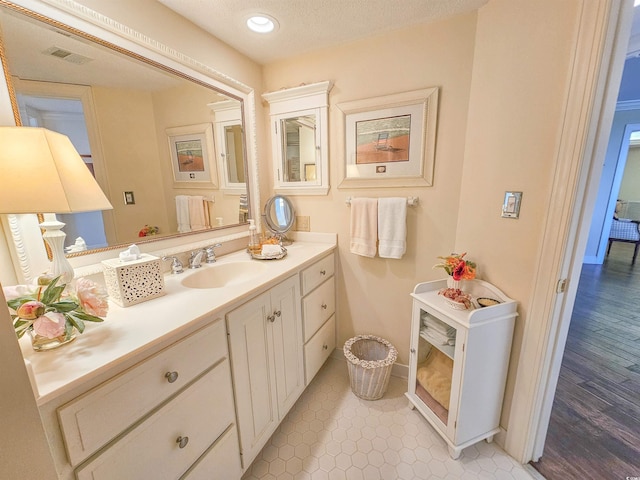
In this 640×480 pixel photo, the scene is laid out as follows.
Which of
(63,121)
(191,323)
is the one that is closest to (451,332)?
(191,323)

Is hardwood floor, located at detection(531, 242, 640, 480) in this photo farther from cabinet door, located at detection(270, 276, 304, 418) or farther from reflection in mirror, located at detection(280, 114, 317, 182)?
reflection in mirror, located at detection(280, 114, 317, 182)

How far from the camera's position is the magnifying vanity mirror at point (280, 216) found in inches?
75.9

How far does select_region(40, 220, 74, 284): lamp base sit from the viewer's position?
84cm

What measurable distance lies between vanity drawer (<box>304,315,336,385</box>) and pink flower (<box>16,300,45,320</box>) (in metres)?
1.19

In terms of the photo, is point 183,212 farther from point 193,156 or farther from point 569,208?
point 569,208

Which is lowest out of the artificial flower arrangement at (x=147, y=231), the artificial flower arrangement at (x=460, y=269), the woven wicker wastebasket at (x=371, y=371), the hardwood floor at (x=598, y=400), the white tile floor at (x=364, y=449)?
the white tile floor at (x=364, y=449)

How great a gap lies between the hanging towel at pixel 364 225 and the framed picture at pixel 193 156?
2.96 feet

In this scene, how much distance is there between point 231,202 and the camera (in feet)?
5.61

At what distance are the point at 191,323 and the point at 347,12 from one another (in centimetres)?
161

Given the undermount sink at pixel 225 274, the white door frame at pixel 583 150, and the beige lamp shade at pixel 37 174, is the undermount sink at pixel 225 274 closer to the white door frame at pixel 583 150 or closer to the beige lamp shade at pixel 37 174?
the beige lamp shade at pixel 37 174

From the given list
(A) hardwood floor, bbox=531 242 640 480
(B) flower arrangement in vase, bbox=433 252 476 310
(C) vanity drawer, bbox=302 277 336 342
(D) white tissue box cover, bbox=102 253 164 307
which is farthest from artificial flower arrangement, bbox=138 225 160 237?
(A) hardwood floor, bbox=531 242 640 480

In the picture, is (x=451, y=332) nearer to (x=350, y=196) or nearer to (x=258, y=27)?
(x=350, y=196)

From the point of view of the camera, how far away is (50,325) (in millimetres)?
640

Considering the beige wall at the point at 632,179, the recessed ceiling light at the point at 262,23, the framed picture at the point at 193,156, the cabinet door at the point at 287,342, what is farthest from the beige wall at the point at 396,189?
the beige wall at the point at 632,179
